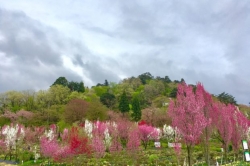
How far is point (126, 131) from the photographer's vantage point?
32.7m

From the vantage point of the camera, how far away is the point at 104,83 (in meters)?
129

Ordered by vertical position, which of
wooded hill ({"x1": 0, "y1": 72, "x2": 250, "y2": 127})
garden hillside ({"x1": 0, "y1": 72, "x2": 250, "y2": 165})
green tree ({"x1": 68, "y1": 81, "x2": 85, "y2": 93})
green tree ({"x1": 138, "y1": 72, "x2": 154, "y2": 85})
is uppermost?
green tree ({"x1": 138, "y1": 72, "x2": 154, "y2": 85})

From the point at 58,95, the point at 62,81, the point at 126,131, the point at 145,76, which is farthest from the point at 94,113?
the point at 145,76

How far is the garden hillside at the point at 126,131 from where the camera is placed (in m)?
13.0

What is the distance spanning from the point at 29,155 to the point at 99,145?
41.4 ft

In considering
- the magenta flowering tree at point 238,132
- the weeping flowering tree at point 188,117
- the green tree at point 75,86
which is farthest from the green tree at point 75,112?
the green tree at point 75,86

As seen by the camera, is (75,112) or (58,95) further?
(58,95)

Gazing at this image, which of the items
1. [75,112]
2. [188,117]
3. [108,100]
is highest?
[108,100]

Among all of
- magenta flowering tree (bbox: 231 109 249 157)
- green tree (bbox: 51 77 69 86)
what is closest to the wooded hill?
green tree (bbox: 51 77 69 86)

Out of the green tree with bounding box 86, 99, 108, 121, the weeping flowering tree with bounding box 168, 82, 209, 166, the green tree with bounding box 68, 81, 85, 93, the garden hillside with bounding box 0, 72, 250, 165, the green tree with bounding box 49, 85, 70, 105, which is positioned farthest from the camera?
Result: the green tree with bounding box 68, 81, 85, 93

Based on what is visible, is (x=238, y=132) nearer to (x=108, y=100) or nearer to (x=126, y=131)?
(x=126, y=131)

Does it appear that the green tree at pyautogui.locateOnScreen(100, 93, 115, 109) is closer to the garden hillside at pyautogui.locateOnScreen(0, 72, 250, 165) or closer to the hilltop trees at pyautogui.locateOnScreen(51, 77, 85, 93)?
→ the garden hillside at pyautogui.locateOnScreen(0, 72, 250, 165)

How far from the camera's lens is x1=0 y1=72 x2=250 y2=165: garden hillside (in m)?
13.0

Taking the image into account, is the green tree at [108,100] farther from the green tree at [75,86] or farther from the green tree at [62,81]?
the green tree at [62,81]
